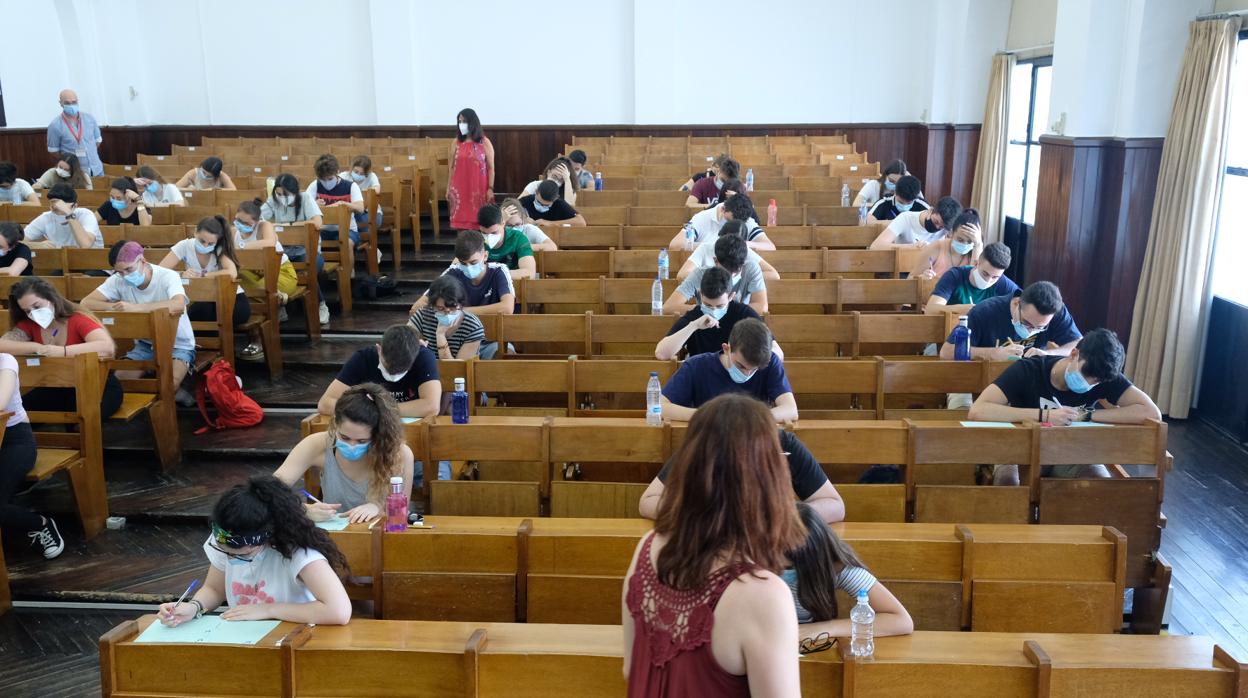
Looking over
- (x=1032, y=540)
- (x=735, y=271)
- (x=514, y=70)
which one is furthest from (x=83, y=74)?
(x=1032, y=540)

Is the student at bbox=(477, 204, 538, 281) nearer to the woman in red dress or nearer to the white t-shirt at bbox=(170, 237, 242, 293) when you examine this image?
the white t-shirt at bbox=(170, 237, 242, 293)

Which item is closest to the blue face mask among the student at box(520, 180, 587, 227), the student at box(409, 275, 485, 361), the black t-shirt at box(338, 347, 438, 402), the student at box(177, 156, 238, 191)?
the black t-shirt at box(338, 347, 438, 402)

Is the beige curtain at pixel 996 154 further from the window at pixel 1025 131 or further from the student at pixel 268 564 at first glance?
the student at pixel 268 564

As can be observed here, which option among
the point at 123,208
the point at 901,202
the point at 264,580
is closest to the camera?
the point at 264,580

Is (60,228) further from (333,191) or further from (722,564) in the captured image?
(722,564)

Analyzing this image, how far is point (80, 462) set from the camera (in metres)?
5.13

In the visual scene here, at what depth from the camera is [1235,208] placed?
283 inches

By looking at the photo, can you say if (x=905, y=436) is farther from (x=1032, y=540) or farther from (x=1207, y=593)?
(x=1207, y=593)

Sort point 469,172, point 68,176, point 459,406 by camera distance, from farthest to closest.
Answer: point 68,176
point 469,172
point 459,406

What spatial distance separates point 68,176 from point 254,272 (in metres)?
3.92

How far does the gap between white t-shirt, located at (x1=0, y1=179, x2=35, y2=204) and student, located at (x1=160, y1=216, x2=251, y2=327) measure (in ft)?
11.3

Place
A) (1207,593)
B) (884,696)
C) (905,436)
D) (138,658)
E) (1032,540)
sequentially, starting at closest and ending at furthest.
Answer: (884,696) → (138,658) → (1032,540) → (905,436) → (1207,593)

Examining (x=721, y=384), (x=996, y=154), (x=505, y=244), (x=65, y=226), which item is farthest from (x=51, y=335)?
(x=996, y=154)

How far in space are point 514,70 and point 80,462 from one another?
11.5 metres
